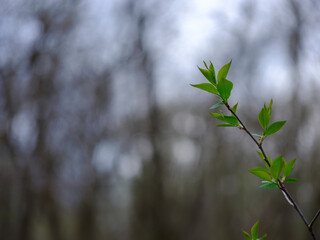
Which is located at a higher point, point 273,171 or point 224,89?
point 224,89

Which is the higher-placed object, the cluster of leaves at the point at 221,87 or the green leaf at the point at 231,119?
the cluster of leaves at the point at 221,87

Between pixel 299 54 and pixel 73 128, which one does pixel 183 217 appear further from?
pixel 299 54

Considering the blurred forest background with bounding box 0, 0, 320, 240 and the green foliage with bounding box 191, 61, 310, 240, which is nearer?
the green foliage with bounding box 191, 61, 310, 240

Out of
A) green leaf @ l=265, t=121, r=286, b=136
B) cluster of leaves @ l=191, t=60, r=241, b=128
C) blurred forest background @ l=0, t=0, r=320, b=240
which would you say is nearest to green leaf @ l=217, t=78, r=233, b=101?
cluster of leaves @ l=191, t=60, r=241, b=128

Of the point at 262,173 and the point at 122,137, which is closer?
the point at 262,173

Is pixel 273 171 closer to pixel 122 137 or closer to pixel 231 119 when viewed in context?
pixel 231 119

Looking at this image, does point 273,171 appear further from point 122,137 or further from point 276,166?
point 122,137

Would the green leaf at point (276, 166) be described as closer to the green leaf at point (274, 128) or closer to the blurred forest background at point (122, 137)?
the green leaf at point (274, 128)

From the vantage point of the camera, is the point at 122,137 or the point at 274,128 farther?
the point at 122,137

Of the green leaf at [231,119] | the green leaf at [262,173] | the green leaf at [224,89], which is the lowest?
the green leaf at [262,173]

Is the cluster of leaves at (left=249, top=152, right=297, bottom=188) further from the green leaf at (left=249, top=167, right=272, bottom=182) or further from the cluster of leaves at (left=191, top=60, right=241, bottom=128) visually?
the cluster of leaves at (left=191, top=60, right=241, bottom=128)

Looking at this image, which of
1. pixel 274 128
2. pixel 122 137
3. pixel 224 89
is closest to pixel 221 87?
pixel 224 89

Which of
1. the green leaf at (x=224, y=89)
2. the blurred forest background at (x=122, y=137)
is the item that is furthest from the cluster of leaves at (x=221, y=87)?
the blurred forest background at (x=122, y=137)

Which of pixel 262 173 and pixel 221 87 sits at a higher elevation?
pixel 221 87
